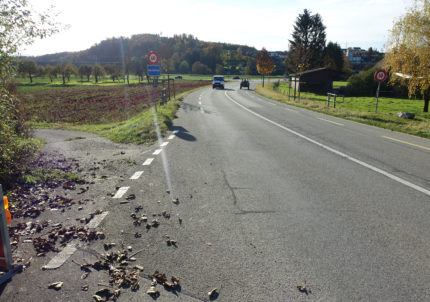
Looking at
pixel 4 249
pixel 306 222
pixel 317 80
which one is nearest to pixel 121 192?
pixel 4 249

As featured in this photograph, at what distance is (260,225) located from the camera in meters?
4.16

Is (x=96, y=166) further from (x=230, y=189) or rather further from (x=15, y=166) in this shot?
(x=230, y=189)

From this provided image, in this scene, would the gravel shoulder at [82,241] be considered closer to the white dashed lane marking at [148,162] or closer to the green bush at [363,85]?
the white dashed lane marking at [148,162]

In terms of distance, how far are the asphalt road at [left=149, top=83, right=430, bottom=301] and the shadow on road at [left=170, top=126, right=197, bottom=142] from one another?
2.14 m

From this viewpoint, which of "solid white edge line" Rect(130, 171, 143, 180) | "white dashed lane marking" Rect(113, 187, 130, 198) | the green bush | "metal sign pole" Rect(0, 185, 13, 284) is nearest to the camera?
"metal sign pole" Rect(0, 185, 13, 284)

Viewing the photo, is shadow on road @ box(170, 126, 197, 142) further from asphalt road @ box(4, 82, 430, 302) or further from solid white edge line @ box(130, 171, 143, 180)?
solid white edge line @ box(130, 171, 143, 180)

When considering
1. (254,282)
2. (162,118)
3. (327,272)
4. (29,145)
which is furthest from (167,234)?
(162,118)

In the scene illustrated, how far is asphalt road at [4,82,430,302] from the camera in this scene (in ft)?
9.55

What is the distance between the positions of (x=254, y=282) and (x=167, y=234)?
1383 millimetres

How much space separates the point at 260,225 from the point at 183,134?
310 inches

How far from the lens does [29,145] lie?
700 centimetres

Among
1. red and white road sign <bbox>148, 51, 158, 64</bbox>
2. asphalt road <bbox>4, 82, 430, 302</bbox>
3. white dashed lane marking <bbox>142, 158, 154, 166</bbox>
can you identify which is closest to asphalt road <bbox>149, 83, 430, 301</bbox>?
asphalt road <bbox>4, 82, 430, 302</bbox>

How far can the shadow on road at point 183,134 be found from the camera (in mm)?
10891

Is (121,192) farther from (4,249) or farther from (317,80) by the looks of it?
(317,80)
